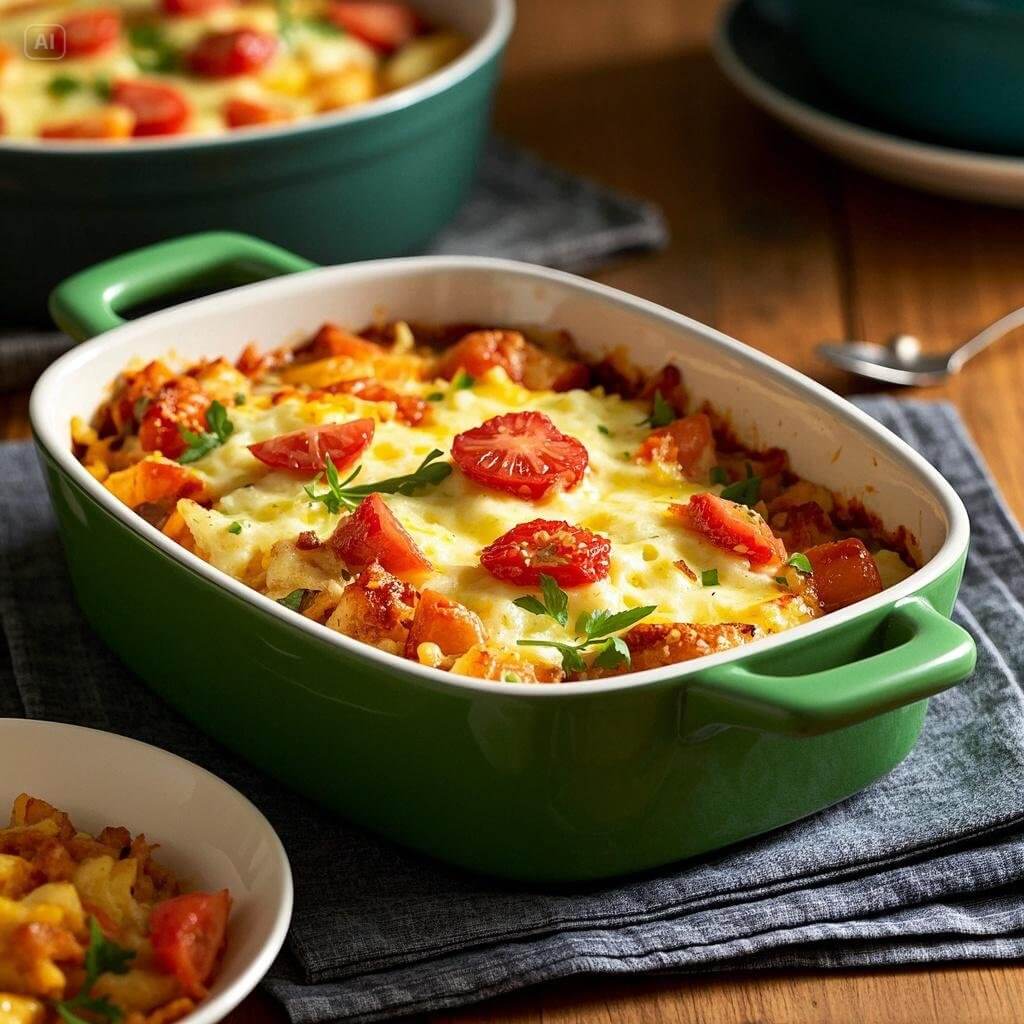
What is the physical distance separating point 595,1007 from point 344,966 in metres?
0.30

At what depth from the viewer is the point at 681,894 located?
2137mm

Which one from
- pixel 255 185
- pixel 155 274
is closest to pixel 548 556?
pixel 155 274

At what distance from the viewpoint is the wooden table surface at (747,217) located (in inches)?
144

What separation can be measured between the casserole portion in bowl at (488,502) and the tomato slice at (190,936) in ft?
1.32

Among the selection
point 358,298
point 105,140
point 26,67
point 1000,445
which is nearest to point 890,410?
point 1000,445

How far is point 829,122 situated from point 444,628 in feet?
7.01

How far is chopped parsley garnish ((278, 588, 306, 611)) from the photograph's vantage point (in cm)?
227

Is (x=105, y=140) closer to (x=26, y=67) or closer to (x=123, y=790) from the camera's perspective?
(x=26, y=67)

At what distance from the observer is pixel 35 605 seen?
8.98 feet

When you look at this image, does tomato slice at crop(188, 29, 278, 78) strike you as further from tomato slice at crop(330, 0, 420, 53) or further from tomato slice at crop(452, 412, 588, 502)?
tomato slice at crop(452, 412, 588, 502)

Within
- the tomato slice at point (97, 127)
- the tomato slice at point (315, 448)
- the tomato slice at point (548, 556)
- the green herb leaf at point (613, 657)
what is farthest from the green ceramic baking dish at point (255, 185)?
the green herb leaf at point (613, 657)

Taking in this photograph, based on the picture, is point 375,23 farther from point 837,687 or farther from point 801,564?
point 837,687

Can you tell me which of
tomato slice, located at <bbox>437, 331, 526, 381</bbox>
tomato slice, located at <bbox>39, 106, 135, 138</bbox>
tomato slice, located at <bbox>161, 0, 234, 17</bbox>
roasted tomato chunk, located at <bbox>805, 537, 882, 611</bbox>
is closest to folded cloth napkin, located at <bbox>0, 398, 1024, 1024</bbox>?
roasted tomato chunk, located at <bbox>805, 537, 882, 611</bbox>

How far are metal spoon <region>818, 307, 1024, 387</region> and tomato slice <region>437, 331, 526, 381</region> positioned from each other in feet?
2.82
